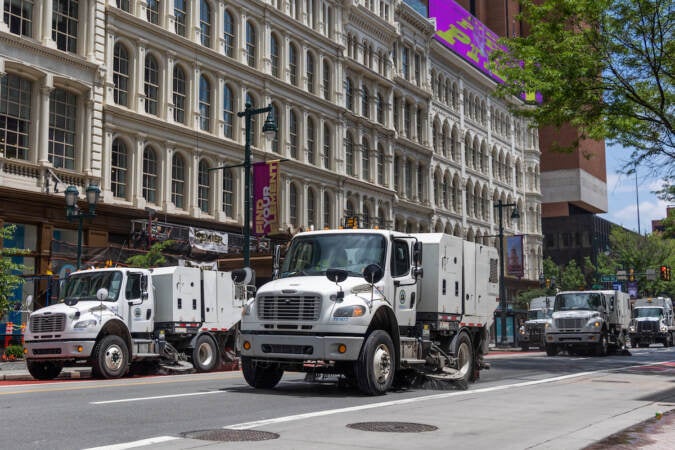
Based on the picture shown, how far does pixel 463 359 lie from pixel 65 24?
79.2 feet

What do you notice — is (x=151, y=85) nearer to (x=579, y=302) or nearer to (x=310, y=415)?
(x=579, y=302)

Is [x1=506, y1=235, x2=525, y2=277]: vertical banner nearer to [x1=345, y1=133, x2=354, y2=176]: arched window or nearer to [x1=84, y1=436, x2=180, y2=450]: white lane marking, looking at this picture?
[x1=345, y1=133, x2=354, y2=176]: arched window

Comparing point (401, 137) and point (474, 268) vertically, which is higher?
point (401, 137)

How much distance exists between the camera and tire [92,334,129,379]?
57.9ft

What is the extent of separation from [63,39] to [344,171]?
67.5ft

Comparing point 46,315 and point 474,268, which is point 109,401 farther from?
point 474,268

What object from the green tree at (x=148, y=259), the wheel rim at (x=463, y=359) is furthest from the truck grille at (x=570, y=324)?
the wheel rim at (x=463, y=359)

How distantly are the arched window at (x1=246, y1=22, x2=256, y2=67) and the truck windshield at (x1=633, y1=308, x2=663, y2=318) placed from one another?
28.3 m

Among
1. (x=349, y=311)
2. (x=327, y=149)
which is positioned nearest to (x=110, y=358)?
(x=349, y=311)

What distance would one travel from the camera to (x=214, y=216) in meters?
39.4

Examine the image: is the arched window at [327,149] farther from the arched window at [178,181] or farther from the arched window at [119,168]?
the arched window at [119,168]

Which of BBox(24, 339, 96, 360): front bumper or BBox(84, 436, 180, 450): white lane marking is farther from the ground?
BBox(24, 339, 96, 360): front bumper

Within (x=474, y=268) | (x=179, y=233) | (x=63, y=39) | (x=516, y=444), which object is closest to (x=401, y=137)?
(x=179, y=233)

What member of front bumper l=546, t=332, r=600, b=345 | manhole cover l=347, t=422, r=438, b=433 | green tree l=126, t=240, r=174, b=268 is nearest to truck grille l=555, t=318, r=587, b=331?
front bumper l=546, t=332, r=600, b=345
